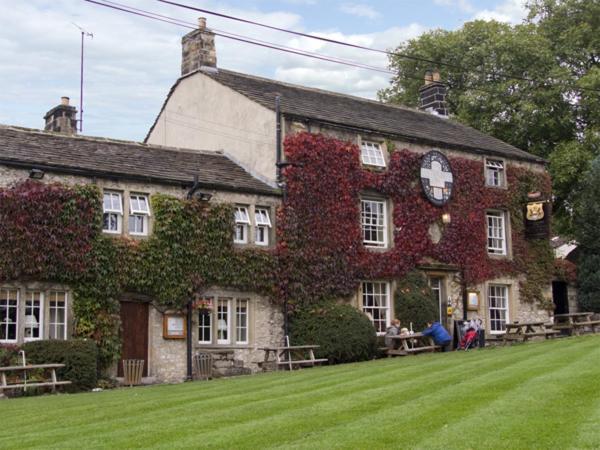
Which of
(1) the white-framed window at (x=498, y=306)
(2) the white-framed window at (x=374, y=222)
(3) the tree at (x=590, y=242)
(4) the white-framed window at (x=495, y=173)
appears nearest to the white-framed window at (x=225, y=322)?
(2) the white-framed window at (x=374, y=222)

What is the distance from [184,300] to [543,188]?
55.1 feet

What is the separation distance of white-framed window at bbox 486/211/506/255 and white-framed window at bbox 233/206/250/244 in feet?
35.4

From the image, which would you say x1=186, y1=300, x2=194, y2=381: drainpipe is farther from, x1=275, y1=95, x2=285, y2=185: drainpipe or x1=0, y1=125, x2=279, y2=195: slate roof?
x1=275, y1=95, x2=285, y2=185: drainpipe

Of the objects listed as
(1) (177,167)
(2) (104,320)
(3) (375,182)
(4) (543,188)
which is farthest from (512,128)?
(2) (104,320)

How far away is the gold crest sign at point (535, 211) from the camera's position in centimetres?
3228

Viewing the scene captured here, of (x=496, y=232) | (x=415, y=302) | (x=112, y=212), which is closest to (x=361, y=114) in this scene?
(x=496, y=232)

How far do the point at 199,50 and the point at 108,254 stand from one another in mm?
10570

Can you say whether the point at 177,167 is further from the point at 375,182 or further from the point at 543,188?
the point at 543,188

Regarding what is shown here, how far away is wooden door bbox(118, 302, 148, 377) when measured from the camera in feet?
75.0

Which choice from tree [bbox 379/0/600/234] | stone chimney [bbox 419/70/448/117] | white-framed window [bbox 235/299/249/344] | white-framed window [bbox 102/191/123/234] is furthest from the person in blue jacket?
tree [bbox 379/0/600/234]

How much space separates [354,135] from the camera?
28.6 meters

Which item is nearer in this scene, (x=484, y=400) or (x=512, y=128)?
(x=484, y=400)

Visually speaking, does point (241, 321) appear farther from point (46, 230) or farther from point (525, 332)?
point (525, 332)

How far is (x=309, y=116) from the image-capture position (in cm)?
2742
